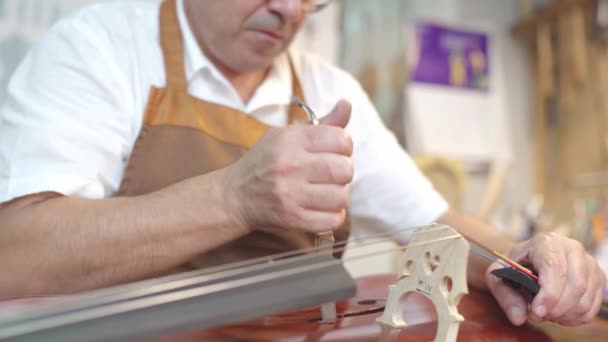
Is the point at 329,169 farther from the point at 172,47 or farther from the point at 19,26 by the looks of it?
the point at 19,26

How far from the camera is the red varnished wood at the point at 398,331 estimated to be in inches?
22.7

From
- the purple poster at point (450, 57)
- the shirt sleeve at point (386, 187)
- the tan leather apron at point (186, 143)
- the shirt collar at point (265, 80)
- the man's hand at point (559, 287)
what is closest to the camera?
the man's hand at point (559, 287)

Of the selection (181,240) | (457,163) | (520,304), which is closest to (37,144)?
(181,240)

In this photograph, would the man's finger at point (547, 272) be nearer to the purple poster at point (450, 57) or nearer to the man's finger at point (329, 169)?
the man's finger at point (329, 169)

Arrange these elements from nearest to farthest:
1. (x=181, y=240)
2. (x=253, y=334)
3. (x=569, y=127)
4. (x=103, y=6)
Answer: (x=253, y=334) < (x=181, y=240) < (x=103, y=6) < (x=569, y=127)

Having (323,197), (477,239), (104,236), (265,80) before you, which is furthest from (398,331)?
(265,80)

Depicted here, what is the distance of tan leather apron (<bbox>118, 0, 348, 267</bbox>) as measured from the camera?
2.86ft

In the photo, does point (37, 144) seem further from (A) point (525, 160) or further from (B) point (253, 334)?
(A) point (525, 160)

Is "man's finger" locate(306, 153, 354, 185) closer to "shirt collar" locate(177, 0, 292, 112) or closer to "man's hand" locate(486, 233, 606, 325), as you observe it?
"man's hand" locate(486, 233, 606, 325)

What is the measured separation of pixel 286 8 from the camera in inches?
36.7

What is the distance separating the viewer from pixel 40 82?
844mm

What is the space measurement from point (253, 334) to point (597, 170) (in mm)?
2001

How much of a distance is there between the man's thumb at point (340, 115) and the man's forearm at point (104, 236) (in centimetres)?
15

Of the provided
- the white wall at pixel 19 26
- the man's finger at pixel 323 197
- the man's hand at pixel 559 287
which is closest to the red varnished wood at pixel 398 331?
the man's hand at pixel 559 287
